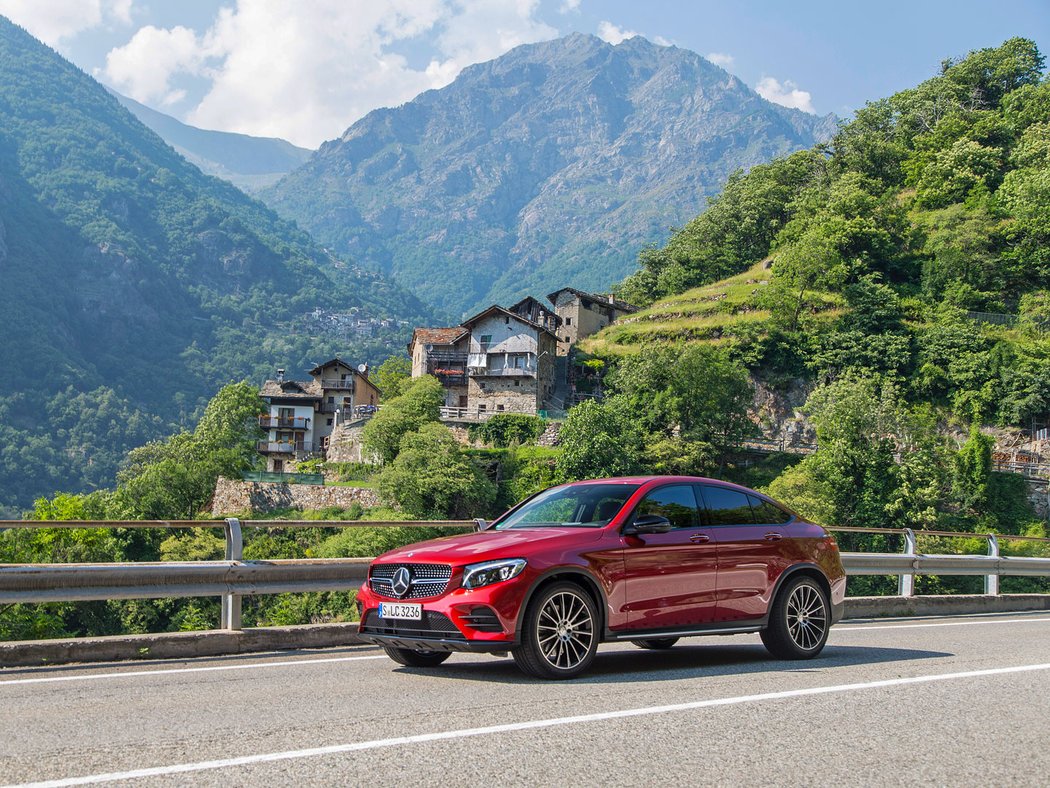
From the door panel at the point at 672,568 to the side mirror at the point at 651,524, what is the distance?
0.07 meters

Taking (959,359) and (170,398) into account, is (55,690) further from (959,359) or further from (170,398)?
(170,398)

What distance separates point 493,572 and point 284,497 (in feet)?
204

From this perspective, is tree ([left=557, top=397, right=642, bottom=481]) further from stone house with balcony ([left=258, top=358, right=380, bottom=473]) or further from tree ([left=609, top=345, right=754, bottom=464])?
stone house with balcony ([left=258, top=358, right=380, bottom=473])

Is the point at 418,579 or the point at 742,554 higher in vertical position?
the point at 742,554

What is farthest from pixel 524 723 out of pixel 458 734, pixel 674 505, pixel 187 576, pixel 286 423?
pixel 286 423

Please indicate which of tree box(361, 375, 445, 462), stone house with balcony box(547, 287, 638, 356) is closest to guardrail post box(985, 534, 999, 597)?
tree box(361, 375, 445, 462)

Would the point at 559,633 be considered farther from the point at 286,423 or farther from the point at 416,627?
the point at 286,423

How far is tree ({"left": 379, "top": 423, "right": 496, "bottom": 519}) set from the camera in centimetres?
6222

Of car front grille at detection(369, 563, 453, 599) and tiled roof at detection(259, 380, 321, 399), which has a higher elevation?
tiled roof at detection(259, 380, 321, 399)

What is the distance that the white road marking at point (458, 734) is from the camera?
4996 millimetres

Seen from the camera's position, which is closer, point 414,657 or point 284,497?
point 414,657

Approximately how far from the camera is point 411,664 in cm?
932

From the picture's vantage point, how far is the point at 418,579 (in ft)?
28.0

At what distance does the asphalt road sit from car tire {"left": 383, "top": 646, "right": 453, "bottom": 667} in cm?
15
